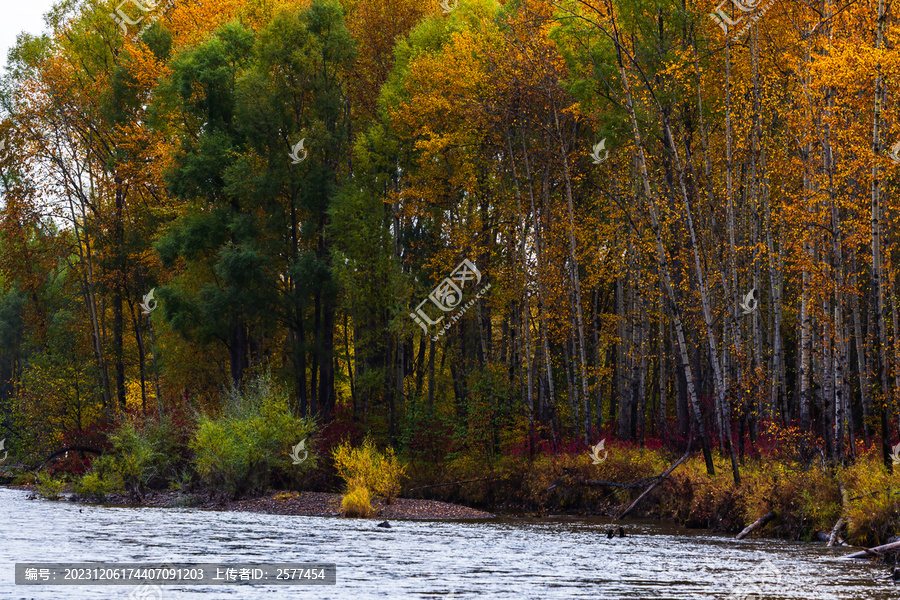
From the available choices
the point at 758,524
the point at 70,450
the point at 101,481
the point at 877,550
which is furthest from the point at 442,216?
the point at 877,550

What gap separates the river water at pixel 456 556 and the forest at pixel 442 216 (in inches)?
173

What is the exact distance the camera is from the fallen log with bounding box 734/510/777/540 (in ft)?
55.3

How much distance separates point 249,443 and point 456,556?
12.5 m

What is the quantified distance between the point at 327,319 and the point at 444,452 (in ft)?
24.9

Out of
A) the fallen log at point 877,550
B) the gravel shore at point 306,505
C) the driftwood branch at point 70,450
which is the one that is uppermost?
the driftwood branch at point 70,450

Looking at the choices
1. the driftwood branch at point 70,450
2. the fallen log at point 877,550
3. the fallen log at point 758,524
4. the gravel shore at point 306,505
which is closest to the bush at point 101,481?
the gravel shore at point 306,505

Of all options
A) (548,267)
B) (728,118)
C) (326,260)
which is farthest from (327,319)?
(728,118)

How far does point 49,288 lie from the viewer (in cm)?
A: 5069

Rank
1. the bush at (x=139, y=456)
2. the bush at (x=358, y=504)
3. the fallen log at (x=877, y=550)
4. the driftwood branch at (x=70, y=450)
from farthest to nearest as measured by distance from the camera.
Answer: the driftwood branch at (x=70, y=450) < the bush at (x=139, y=456) < the bush at (x=358, y=504) < the fallen log at (x=877, y=550)

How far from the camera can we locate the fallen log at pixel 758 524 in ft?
55.3

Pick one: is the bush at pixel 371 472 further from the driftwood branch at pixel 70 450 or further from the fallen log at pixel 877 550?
the fallen log at pixel 877 550

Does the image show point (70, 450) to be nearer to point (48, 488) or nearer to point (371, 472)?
point (48, 488)

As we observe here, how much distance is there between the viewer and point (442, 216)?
32.1 meters

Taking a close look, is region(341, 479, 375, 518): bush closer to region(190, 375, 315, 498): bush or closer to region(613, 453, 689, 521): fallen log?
region(190, 375, 315, 498): bush
